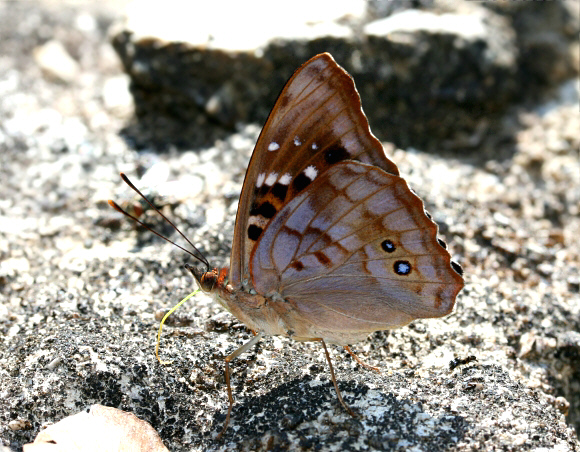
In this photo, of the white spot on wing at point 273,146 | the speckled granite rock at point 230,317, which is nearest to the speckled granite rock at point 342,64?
the speckled granite rock at point 230,317

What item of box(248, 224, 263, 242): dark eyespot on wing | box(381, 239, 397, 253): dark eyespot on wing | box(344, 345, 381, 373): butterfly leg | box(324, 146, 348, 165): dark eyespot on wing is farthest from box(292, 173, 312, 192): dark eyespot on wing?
box(344, 345, 381, 373): butterfly leg

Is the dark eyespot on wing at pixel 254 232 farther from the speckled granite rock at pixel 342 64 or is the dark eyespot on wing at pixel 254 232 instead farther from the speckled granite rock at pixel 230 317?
the speckled granite rock at pixel 342 64

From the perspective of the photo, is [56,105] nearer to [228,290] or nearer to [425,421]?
[228,290]

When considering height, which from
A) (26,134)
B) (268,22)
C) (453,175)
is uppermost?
(268,22)

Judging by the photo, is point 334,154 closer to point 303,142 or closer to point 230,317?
point 303,142

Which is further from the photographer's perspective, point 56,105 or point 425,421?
point 56,105

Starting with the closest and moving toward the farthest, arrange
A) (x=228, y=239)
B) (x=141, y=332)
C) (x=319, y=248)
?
(x=319, y=248) → (x=141, y=332) → (x=228, y=239)

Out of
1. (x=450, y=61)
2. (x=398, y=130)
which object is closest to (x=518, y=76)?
(x=450, y=61)
